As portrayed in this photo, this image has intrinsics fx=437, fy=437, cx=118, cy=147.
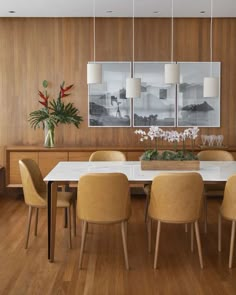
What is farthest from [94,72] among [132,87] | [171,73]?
[171,73]

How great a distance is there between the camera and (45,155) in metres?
6.34

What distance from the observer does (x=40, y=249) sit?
4211 millimetres

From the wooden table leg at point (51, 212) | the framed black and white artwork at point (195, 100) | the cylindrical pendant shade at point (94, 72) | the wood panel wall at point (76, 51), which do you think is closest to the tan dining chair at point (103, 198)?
the wooden table leg at point (51, 212)

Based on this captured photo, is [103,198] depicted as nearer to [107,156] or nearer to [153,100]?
[107,156]

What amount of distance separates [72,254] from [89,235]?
24.8 inches

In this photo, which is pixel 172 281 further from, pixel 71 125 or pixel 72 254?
pixel 71 125

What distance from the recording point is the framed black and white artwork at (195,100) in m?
6.73

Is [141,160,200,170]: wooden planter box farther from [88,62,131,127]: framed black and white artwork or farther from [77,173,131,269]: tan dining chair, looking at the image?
[88,62,131,127]: framed black and white artwork

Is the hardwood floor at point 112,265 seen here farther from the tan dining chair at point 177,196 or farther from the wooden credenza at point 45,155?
the wooden credenza at point 45,155

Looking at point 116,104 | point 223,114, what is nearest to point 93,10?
point 116,104

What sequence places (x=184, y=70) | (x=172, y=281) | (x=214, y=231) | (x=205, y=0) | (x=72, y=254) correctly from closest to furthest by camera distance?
(x=172, y=281) → (x=72, y=254) → (x=214, y=231) → (x=205, y=0) → (x=184, y=70)

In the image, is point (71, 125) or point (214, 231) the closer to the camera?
point (214, 231)

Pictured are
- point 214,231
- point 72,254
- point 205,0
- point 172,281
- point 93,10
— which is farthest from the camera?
point 93,10

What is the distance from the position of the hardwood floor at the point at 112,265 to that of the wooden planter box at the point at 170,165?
0.77m
